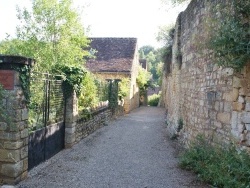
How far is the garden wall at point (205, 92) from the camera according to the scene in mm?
4820

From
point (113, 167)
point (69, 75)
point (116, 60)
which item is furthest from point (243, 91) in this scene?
point (116, 60)

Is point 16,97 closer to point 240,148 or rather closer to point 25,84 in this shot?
point 25,84

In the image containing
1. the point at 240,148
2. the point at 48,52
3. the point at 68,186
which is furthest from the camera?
the point at 48,52

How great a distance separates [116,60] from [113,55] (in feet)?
2.46

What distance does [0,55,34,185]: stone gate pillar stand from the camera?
489 cm

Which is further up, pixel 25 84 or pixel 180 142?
pixel 25 84

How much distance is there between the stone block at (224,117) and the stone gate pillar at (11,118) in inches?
146

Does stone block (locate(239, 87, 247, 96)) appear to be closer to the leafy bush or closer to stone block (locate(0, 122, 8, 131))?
stone block (locate(0, 122, 8, 131))

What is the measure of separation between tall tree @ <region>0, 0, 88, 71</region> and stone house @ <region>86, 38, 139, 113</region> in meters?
6.59

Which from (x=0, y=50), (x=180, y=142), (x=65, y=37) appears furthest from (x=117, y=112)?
(x=180, y=142)

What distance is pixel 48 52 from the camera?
12031 millimetres

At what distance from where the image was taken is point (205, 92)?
658cm

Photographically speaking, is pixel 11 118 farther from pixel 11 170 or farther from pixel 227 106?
pixel 227 106

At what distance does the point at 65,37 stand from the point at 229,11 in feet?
29.1
